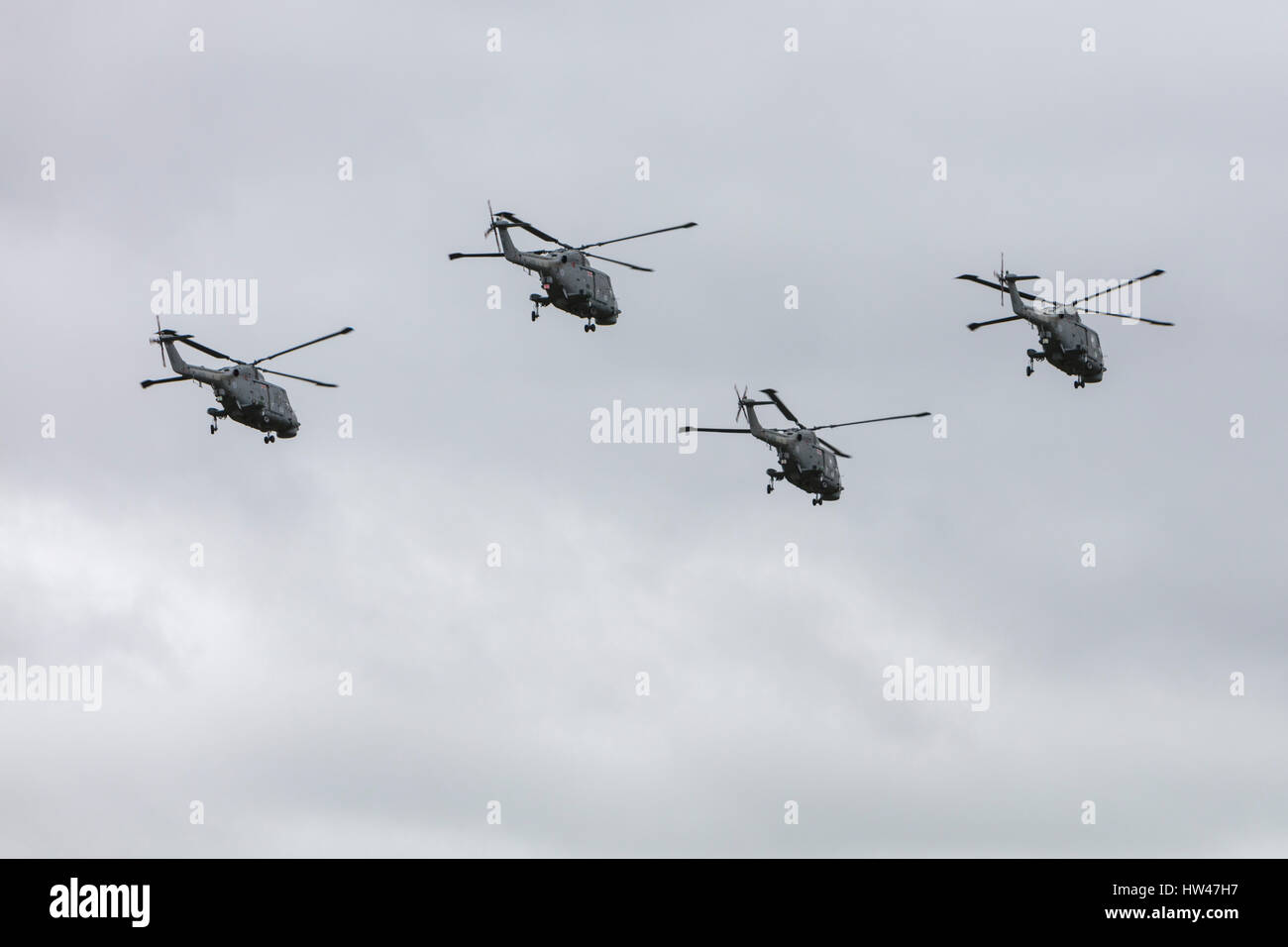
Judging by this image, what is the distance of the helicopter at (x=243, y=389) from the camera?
430ft

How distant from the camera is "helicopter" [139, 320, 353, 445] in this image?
131m

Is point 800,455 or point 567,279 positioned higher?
point 567,279

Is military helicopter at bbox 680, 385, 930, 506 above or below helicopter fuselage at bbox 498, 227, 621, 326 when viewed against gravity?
below

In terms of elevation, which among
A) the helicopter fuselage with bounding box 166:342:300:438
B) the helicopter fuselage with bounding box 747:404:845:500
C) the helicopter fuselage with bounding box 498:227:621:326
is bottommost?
the helicopter fuselage with bounding box 747:404:845:500

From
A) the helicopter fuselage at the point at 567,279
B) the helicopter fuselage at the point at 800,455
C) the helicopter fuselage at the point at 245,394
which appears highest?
the helicopter fuselage at the point at 567,279

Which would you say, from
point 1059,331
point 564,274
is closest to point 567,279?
point 564,274

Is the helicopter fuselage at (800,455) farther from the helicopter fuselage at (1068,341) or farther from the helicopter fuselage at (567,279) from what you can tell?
the helicopter fuselage at (1068,341)

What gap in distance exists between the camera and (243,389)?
438 ft

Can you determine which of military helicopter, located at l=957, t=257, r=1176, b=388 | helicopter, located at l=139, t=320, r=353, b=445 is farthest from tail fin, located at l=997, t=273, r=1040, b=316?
helicopter, located at l=139, t=320, r=353, b=445

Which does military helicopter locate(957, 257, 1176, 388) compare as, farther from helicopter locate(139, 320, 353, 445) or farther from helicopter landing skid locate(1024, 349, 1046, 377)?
helicopter locate(139, 320, 353, 445)

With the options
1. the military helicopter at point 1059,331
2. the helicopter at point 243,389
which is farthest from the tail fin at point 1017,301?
the helicopter at point 243,389

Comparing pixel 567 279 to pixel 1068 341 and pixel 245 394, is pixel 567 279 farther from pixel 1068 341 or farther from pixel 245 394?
pixel 1068 341
